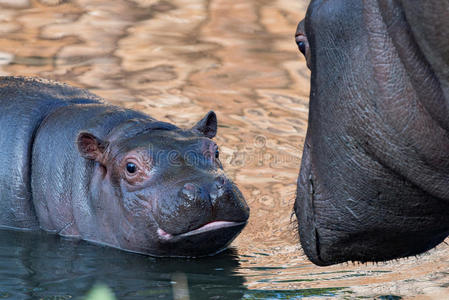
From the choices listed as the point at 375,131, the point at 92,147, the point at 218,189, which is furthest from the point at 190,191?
the point at 375,131

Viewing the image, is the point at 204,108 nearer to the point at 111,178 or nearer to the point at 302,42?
the point at 111,178

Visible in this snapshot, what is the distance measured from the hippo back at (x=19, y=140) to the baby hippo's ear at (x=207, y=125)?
996mm

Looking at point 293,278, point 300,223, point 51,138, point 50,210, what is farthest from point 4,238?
point 300,223

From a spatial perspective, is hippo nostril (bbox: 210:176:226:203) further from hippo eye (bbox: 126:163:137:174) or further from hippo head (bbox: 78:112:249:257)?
hippo eye (bbox: 126:163:137:174)

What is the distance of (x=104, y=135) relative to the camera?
594 centimetres

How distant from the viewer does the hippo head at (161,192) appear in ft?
17.4

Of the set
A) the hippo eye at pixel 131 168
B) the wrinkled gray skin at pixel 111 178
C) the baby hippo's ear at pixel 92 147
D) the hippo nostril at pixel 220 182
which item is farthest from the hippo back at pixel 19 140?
the hippo nostril at pixel 220 182

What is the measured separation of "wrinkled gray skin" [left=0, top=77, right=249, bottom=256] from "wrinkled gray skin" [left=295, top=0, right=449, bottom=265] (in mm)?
1167

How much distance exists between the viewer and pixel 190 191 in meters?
5.23

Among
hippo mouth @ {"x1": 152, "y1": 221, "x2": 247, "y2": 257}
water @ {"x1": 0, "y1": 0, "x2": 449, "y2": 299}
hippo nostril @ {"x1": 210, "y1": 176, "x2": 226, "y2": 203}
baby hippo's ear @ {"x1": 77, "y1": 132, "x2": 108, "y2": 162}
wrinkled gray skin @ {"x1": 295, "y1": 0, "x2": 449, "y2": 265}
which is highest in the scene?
wrinkled gray skin @ {"x1": 295, "y1": 0, "x2": 449, "y2": 265}

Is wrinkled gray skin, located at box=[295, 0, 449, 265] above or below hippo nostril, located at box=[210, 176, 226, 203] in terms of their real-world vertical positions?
above

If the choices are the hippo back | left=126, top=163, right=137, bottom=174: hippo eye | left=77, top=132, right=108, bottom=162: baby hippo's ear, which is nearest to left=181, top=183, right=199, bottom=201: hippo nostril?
left=126, top=163, right=137, bottom=174: hippo eye

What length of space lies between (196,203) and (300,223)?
1083 mm

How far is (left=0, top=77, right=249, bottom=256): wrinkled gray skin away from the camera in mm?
5348
